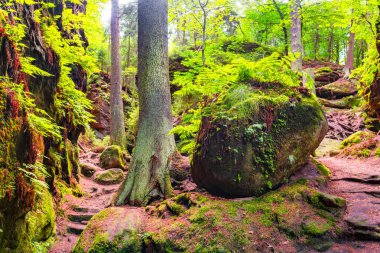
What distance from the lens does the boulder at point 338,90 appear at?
1585cm

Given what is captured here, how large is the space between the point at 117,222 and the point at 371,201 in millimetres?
4619

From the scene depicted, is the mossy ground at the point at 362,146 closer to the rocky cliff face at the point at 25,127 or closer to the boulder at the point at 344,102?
the boulder at the point at 344,102

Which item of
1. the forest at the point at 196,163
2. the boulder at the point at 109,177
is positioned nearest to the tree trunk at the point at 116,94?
the boulder at the point at 109,177

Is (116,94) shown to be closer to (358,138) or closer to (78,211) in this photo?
(78,211)

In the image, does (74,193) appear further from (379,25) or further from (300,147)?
(379,25)

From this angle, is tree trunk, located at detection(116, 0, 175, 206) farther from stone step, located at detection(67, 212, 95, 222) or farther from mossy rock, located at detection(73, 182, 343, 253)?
stone step, located at detection(67, 212, 95, 222)

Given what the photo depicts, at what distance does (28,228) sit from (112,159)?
7797 mm

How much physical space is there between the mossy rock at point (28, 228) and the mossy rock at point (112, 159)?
6031 millimetres

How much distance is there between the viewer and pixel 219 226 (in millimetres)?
4566

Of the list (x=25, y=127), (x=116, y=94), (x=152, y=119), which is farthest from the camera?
(x=116, y=94)

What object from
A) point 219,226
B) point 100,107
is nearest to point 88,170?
point 219,226

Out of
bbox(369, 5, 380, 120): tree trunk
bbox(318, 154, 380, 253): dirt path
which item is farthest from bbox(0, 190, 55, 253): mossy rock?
bbox(369, 5, 380, 120): tree trunk

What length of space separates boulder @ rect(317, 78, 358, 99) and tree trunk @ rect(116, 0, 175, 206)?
40.8 feet

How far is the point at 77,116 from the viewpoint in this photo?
9.48 meters
